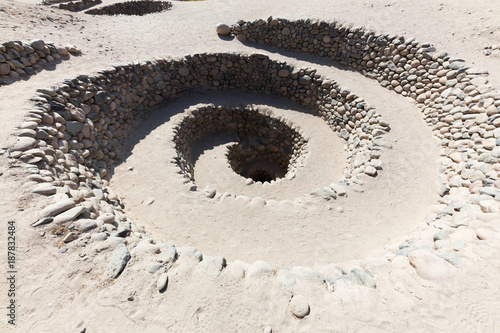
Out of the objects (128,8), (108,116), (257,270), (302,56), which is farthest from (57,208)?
(128,8)

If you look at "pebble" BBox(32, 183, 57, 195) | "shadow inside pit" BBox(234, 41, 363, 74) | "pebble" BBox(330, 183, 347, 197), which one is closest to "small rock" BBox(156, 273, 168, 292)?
"pebble" BBox(32, 183, 57, 195)

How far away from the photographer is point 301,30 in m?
10.7

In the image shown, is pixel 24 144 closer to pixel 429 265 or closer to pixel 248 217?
pixel 248 217

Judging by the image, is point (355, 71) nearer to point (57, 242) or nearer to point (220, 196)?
point (220, 196)

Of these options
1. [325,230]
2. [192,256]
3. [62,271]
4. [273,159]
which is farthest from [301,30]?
[62,271]

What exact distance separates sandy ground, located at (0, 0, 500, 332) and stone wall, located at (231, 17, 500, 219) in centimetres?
41

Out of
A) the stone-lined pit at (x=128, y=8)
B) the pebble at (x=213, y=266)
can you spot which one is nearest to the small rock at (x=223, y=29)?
the pebble at (x=213, y=266)

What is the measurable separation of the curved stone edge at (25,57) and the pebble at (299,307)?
868 centimetres

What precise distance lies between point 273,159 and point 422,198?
623 centimetres

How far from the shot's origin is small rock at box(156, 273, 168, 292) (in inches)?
118

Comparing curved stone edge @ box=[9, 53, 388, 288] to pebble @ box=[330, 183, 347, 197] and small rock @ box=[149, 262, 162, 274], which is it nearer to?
small rock @ box=[149, 262, 162, 274]

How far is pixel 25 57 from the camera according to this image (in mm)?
6859

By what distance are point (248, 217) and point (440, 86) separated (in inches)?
308

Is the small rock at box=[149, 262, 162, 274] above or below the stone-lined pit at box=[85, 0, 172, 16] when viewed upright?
below
